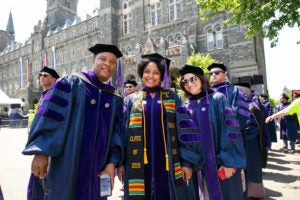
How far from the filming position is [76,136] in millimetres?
2207

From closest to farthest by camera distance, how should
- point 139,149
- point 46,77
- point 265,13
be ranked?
point 139,149, point 46,77, point 265,13

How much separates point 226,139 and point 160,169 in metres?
0.90

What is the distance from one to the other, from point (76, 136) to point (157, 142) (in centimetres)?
90

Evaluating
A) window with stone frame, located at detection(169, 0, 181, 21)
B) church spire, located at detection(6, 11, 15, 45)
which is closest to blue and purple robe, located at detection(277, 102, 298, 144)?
window with stone frame, located at detection(169, 0, 181, 21)

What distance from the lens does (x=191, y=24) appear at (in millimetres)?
20172

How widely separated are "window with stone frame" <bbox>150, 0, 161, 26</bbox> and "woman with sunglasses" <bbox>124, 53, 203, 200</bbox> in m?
21.5

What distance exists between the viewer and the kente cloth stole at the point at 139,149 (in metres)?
2.48

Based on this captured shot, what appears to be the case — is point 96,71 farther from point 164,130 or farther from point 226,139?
point 226,139

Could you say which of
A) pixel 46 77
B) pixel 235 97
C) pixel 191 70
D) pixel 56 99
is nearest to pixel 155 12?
pixel 46 77

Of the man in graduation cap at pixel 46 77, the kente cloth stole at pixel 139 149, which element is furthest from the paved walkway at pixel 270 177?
the kente cloth stole at pixel 139 149

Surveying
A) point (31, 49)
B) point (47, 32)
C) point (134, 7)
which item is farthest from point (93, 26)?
point (31, 49)

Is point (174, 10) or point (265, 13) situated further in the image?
point (174, 10)

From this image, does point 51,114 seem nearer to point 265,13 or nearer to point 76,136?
point 76,136

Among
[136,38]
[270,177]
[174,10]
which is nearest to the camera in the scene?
[270,177]
